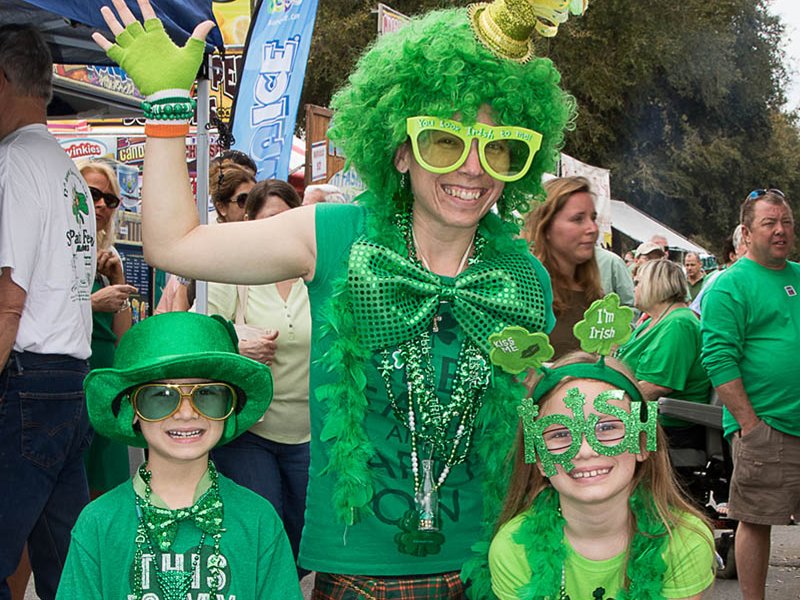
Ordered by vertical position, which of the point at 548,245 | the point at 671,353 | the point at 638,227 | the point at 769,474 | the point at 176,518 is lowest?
the point at 769,474

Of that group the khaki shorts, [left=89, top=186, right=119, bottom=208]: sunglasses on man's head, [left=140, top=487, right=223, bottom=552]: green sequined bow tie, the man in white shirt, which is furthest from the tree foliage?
[left=140, top=487, right=223, bottom=552]: green sequined bow tie

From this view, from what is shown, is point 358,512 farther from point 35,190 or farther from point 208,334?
point 35,190

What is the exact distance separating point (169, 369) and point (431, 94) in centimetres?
86

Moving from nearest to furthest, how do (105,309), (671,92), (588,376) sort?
(588,376) → (105,309) → (671,92)

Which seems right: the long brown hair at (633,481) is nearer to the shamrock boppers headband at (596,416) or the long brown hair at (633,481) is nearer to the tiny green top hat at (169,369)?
the shamrock boppers headband at (596,416)

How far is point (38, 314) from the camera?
2.71m

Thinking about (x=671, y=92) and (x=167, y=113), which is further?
(x=671, y=92)

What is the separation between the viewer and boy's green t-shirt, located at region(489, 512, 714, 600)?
2098 mm

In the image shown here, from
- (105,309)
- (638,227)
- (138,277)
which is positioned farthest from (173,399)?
(638,227)

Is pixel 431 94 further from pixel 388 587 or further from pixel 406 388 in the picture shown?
pixel 388 587

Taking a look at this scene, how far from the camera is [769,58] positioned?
26.0 meters

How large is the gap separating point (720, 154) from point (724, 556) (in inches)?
805

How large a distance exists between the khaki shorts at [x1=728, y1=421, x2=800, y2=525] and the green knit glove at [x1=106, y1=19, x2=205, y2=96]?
11.6 feet

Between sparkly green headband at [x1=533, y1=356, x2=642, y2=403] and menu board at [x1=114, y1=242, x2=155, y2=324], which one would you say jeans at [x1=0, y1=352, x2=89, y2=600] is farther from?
menu board at [x1=114, y1=242, x2=155, y2=324]
